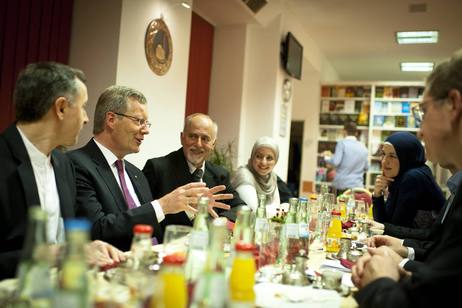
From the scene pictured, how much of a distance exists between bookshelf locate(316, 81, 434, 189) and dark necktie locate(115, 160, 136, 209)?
6672mm

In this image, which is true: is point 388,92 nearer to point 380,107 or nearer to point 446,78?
point 380,107

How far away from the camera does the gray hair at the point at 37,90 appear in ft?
5.04

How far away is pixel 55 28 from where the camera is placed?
3406 mm

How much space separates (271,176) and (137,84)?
148 centimetres

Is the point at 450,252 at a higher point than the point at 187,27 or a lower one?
lower

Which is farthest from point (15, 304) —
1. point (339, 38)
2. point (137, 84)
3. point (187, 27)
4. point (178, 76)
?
point (339, 38)

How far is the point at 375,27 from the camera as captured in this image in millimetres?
6434

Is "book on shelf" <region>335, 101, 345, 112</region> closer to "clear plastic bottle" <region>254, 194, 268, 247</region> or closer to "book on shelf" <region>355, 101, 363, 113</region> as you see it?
"book on shelf" <region>355, 101, 363, 113</region>

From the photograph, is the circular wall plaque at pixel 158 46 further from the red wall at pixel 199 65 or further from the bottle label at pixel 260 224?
the bottle label at pixel 260 224

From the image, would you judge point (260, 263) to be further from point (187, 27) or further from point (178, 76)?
point (187, 27)

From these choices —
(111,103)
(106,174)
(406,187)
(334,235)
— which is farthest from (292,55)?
(106,174)

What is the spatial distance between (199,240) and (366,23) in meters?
5.94

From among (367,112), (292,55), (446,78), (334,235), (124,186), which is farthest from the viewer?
(367,112)

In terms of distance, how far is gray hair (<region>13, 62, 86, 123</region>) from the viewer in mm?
1536
